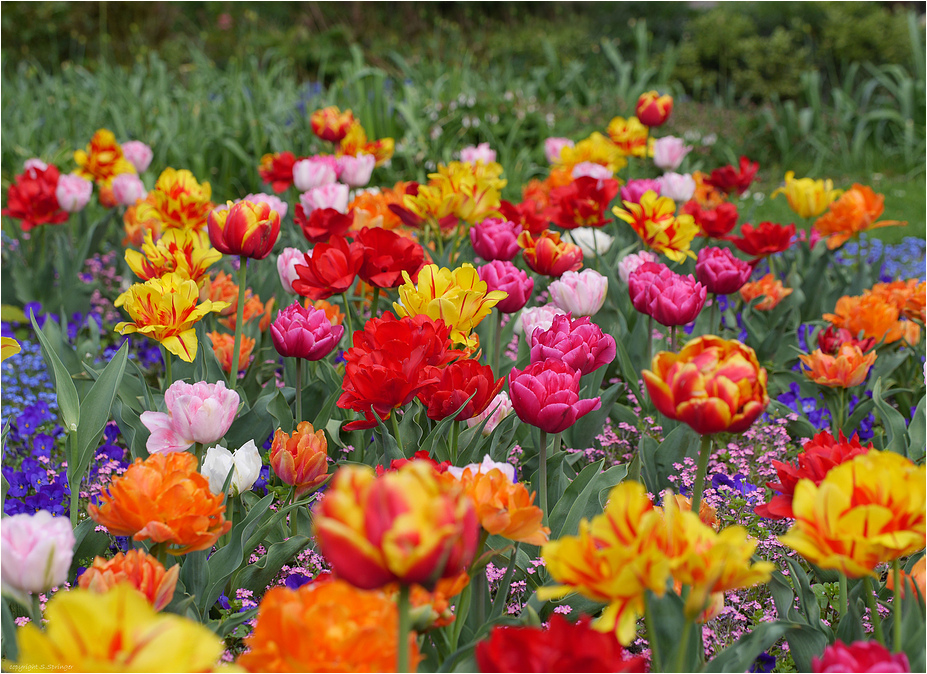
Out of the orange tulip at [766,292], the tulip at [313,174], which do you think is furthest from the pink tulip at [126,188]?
the orange tulip at [766,292]

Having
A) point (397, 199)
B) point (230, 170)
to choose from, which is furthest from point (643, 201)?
point (230, 170)

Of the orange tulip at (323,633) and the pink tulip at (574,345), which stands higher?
the orange tulip at (323,633)

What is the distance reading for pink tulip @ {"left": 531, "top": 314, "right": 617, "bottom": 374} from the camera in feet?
4.94

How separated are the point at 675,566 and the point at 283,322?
3.60 feet

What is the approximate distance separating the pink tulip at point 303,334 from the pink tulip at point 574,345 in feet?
1.47

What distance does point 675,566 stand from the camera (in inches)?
32.8

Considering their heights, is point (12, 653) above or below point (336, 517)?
below

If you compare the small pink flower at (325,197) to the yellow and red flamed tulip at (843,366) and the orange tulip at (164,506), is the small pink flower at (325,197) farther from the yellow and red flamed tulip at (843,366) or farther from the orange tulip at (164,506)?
the orange tulip at (164,506)

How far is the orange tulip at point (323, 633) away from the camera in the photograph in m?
0.77

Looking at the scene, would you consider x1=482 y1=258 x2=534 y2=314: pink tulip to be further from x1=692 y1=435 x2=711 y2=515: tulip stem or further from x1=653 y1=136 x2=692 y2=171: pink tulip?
x1=653 y1=136 x2=692 y2=171: pink tulip

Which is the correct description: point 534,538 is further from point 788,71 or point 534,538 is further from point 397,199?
point 788,71

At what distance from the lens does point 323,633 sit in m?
0.77

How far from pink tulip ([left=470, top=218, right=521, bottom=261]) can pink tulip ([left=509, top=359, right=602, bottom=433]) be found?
948 mm

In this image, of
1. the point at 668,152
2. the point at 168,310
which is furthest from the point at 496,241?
the point at 668,152
